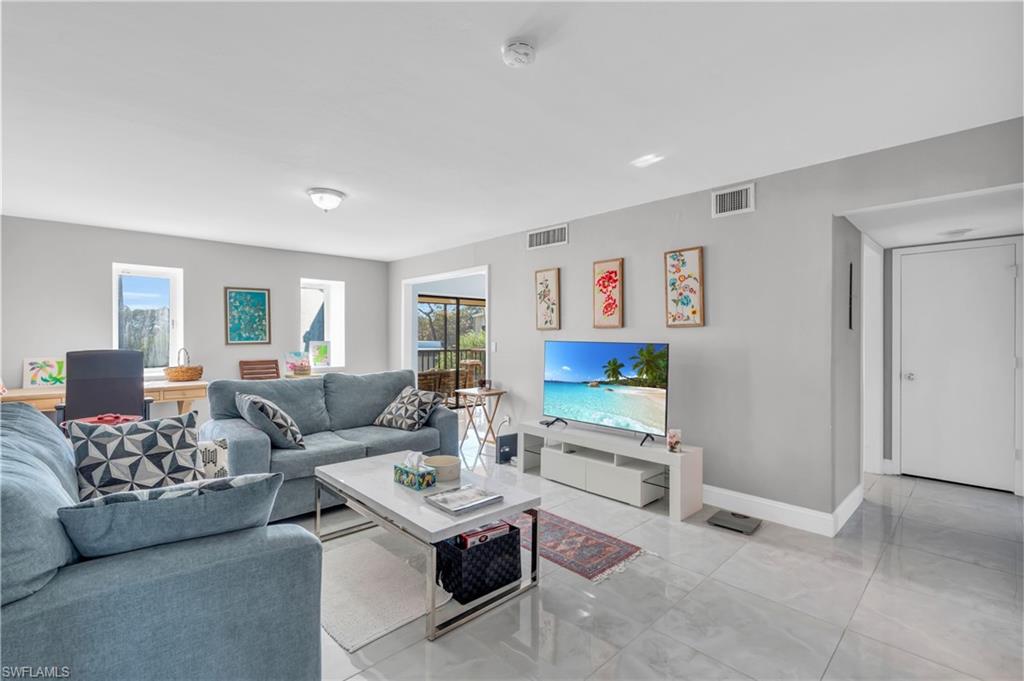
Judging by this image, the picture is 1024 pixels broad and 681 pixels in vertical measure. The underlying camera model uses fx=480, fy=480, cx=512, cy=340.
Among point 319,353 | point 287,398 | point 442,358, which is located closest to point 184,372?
point 319,353

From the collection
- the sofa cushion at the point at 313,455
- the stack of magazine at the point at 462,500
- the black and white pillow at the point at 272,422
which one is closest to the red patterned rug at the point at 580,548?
the stack of magazine at the point at 462,500

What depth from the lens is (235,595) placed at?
4.31 ft

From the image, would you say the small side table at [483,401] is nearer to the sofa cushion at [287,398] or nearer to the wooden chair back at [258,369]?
the sofa cushion at [287,398]

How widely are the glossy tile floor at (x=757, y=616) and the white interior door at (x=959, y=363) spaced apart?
0.99 meters

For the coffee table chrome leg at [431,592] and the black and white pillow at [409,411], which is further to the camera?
the black and white pillow at [409,411]

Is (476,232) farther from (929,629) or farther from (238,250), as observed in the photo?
(929,629)

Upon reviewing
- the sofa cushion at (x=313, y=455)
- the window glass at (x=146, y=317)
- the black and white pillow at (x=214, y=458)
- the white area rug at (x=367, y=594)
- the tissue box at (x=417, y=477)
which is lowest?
the white area rug at (x=367, y=594)

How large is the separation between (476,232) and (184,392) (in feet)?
11.4

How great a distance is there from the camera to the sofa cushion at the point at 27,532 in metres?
1.06

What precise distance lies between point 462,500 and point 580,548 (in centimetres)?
100

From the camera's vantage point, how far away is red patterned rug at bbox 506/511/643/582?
2.65 metres

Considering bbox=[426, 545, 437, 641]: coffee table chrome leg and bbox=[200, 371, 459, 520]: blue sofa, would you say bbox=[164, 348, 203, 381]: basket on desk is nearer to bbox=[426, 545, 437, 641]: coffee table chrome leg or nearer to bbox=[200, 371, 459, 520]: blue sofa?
bbox=[200, 371, 459, 520]: blue sofa

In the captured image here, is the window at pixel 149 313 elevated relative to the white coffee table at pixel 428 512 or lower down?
elevated

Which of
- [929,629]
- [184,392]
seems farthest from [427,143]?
[184,392]
